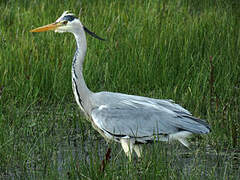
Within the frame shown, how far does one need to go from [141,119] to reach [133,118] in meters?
0.08

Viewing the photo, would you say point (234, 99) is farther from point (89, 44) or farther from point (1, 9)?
point (1, 9)

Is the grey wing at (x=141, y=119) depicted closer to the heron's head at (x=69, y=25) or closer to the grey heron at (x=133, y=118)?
the grey heron at (x=133, y=118)

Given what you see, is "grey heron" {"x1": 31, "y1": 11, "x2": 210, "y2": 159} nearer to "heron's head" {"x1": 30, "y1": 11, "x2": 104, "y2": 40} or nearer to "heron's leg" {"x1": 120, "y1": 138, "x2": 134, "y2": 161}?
"heron's leg" {"x1": 120, "y1": 138, "x2": 134, "y2": 161}

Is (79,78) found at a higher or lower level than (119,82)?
higher

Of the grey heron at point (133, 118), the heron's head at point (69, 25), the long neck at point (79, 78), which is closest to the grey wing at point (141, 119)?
the grey heron at point (133, 118)

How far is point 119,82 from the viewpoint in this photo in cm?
646

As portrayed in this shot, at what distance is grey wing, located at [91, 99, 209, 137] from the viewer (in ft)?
16.0

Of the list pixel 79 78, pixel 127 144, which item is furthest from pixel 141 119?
pixel 79 78

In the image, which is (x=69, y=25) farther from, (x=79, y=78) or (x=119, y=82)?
(x=119, y=82)

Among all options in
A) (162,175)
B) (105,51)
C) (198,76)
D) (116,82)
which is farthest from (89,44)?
(162,175)

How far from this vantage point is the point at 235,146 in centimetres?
517

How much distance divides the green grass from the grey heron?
0.58ft

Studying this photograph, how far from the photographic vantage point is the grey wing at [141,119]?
4.88 m

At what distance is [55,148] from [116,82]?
1737 millimetres
